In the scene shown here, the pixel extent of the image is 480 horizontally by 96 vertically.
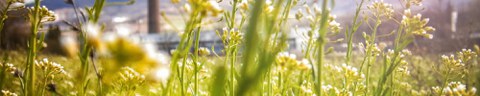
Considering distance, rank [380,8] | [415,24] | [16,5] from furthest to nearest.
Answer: [380,8]
[415,24]
[16,5]

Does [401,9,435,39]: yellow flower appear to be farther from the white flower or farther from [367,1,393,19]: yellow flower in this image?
the white flower

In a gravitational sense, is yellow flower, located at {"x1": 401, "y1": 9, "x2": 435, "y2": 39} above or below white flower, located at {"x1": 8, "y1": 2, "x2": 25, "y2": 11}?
below

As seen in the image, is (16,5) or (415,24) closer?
(16,5)

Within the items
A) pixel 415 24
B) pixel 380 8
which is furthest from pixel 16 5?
pixel 380 8

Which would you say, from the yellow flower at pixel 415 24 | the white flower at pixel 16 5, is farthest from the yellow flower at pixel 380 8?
the white flower at pixel 16 5

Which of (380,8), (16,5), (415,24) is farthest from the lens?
(380,8)

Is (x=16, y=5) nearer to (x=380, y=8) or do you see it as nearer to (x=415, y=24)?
(x=415, y=24)

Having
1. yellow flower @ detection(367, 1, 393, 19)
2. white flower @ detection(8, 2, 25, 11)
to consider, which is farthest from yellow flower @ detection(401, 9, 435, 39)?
white flower @ detection(8, 2, 25, 11)

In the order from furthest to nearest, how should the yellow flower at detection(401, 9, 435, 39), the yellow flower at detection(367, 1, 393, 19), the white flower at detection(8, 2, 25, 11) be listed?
the yellow flower at detection(367, 1, 393, 19)
the yellow flower at detection(401, 9, 435, 39)
the white flower at detection(8, 2, 25, 11)

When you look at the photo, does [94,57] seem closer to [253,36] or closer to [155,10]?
[253,36]

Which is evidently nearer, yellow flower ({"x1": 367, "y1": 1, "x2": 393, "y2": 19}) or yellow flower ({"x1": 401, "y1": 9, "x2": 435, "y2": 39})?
yellow flower ({"x1": 401, "y1": 9, "x2": 435, "y2": 39})

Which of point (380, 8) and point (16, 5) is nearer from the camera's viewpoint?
point (16, 5)
